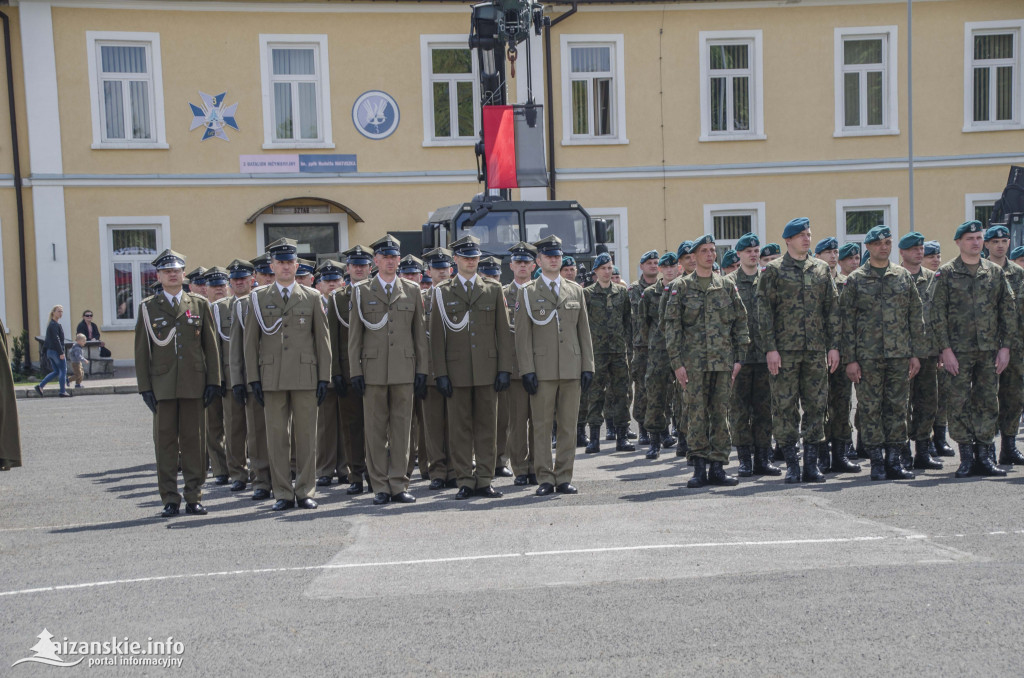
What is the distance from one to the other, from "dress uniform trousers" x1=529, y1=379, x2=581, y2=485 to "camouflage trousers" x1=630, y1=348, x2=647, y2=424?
2.96 m

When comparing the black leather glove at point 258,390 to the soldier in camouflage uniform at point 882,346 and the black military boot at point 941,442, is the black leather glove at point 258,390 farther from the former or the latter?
the black military boot at point 941,442

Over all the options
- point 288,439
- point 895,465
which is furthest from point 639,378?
point 288,439

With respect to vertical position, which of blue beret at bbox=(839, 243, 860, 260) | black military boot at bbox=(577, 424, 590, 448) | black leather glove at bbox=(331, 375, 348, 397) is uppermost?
blue beret at bbox=(839, 243, 860, 260)

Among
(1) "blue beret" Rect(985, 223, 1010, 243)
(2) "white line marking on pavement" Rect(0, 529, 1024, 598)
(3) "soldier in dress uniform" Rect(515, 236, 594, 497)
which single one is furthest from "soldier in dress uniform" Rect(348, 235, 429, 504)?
(1) "blue beret" Rect(985, 223, 1010, 243)

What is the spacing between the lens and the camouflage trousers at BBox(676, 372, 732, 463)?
9031 mm

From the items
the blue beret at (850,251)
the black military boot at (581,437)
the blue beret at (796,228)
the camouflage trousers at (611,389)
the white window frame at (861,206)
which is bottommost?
the black military boot at (581,437)

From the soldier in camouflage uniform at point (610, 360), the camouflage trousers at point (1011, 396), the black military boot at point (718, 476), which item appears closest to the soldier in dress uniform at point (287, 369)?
the black military boot at point (718, 476)

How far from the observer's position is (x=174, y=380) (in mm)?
8648

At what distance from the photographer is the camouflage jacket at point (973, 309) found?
938 centimetres

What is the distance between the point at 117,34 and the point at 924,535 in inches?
827

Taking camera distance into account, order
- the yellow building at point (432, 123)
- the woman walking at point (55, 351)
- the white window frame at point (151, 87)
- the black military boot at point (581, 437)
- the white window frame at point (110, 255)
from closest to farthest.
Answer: the black military boot at point (581, 437), the woman walking at point (55, 351), the white window frame at point (151, 87), the yellow building at point (432, 123), the white window frame at point (110, 255)

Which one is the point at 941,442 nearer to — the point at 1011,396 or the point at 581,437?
the point at 1011,396

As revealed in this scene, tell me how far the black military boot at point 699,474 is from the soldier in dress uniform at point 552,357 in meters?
1.03
